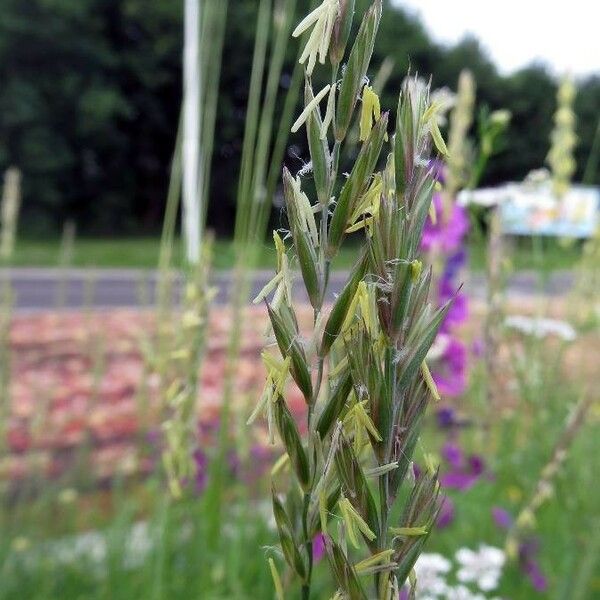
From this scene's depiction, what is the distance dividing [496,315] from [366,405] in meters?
1.66

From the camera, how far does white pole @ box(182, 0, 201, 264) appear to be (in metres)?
1.72

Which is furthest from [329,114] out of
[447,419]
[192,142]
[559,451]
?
[447,419]

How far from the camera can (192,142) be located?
6.67 feet

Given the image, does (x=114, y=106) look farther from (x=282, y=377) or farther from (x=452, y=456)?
(x=282, y=377)

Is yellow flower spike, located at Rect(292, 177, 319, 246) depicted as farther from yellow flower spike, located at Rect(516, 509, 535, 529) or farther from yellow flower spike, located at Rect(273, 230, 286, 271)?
yellow flower spike, located at Rect(516, 509, 535, 529)

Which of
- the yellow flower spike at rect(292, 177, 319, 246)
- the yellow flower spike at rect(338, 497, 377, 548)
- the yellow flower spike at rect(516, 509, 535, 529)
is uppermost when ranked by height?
the yellow flower spike at rect(292, 177, 319, 246)

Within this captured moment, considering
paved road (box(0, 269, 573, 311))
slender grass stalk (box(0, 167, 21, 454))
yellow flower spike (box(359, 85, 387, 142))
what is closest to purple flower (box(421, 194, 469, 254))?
slender grass stalk (box(0, 167, 21, 454))

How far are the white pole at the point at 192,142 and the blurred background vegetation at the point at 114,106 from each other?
66.4 feet

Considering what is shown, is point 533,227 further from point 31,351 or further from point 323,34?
point 31,351

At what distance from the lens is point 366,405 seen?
1.34 feet

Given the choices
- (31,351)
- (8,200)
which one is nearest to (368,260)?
(8,200)

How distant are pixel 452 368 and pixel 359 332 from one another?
1887mm

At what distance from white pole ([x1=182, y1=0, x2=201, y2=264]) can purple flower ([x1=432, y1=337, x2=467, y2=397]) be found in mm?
766

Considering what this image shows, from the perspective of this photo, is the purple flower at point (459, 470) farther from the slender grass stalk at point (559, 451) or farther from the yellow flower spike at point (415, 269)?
the yellow flower spike at point (415, 269)
